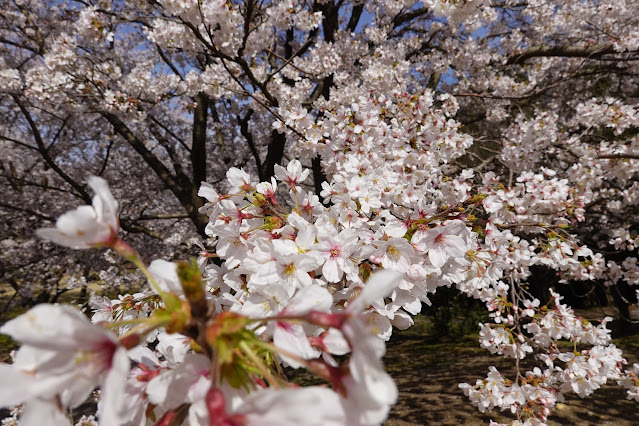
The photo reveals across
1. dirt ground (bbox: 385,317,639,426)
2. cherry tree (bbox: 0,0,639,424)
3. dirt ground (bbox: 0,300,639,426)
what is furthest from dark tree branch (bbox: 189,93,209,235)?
dirt ground (bbox: 385,317,639,426)

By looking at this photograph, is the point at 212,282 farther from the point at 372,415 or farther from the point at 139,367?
the point at 372,415

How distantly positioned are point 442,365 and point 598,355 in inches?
192

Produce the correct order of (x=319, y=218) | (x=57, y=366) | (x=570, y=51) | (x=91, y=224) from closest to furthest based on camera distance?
(x=57, y=366), (x=91, y=224), (x=319, y=218), (x=570, y=51)

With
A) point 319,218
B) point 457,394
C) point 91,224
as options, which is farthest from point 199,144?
point 457,394

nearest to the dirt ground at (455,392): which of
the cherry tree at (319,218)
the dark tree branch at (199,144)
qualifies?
the cherry tree at (319,218)

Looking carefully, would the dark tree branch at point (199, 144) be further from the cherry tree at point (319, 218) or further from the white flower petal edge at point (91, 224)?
the white flower petal edge at point (91, 224)

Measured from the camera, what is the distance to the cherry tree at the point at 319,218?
0.53m

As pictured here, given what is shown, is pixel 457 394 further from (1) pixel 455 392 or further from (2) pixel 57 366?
(2) pixel 57 366

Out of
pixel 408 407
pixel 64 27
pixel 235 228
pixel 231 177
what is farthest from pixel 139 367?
pixel 64 27

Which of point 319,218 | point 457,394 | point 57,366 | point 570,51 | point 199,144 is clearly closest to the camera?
point 57,366

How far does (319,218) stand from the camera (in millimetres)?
1357

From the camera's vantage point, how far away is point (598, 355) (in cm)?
265

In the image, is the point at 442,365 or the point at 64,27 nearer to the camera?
the point at 64,27

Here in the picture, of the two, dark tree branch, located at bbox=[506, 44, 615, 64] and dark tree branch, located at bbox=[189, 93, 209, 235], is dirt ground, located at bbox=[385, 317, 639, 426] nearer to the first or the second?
dark tree branch, located at bbox=[506, 44, 615, 64]
